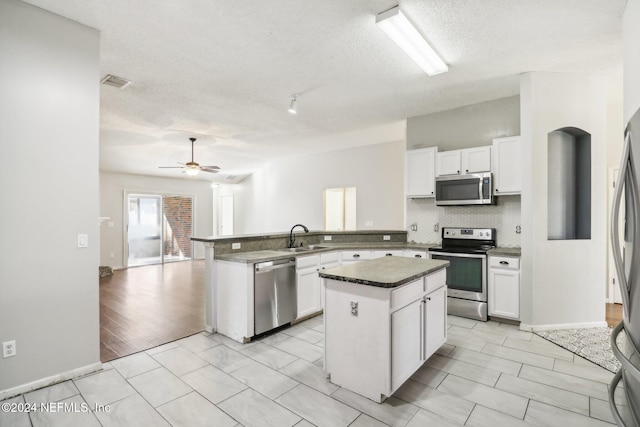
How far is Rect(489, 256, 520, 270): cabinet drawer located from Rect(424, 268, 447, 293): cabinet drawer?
3.84ft

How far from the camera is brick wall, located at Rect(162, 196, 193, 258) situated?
874cm

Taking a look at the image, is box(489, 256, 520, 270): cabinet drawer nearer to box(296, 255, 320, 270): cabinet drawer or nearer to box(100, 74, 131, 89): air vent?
box(296, 255, 320, 270): cabinet drawer

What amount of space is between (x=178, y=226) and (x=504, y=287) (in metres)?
8.37

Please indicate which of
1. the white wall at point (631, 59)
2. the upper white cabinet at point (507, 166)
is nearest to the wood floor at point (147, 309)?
the upper white cabinet at point (507, 166)

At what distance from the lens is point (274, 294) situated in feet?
11.0

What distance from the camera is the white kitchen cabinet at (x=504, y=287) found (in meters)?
3.50

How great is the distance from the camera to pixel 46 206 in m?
2.31

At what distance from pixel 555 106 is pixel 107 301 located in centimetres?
650

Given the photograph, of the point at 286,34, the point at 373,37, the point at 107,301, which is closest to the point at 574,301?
the point at 373,37

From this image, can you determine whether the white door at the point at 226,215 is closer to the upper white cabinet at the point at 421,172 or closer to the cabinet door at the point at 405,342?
the upper white cabinet at the point at 421,172

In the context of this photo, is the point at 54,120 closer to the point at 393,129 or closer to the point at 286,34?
the point at 286,34

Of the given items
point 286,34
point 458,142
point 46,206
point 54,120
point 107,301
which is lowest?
point 107,301

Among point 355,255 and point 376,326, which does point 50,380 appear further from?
point 355,255

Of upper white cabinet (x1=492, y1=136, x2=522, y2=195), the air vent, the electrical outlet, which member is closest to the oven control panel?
upper white cabinet (x1=492, y1=136, x2=522, y2=195)
